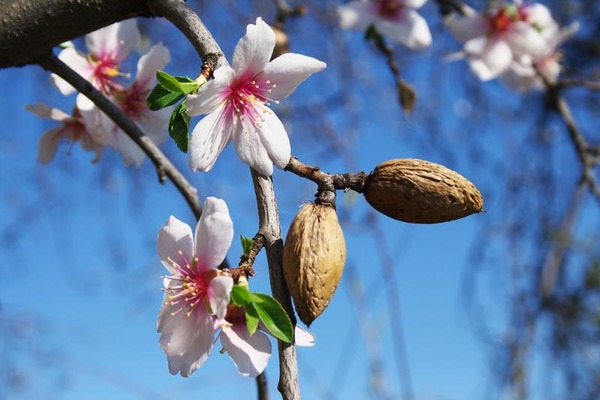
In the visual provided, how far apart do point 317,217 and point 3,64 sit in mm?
506

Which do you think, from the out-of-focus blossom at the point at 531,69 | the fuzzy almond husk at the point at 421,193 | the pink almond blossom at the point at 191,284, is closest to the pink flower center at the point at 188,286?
the pink almond blossom at the point at 191,284

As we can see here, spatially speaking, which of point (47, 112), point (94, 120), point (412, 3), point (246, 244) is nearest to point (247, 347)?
point (246, 244)

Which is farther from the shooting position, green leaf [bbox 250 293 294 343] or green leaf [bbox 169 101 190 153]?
green leaf [bbox 169 101 190 153]

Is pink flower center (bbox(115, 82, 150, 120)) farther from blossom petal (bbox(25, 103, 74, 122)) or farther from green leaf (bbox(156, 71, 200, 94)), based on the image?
green leaf (bbox(156, 71, 200, 94))

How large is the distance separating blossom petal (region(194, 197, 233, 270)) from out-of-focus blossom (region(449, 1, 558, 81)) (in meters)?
1.48

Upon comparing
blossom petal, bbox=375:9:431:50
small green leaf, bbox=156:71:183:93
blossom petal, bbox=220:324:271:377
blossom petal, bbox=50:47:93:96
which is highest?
blossom petal, bbox=375:9:431:50

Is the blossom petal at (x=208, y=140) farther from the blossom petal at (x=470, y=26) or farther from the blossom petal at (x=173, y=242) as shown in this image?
the blossom petal at (x=470, y=26)

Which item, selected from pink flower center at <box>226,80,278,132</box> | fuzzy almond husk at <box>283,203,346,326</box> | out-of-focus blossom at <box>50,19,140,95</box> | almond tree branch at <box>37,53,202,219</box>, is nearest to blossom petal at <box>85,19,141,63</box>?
out-of-focus blossom at <box>50,19,140,95</box>

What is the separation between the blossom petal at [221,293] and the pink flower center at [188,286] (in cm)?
9

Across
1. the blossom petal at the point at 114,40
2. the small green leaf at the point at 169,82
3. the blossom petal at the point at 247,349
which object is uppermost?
the blossom petal at the point at 114,40

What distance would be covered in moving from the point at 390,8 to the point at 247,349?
124 cm

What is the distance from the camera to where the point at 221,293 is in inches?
28.3

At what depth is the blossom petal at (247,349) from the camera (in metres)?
0.75

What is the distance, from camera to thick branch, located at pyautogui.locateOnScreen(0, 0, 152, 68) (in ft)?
2.93
